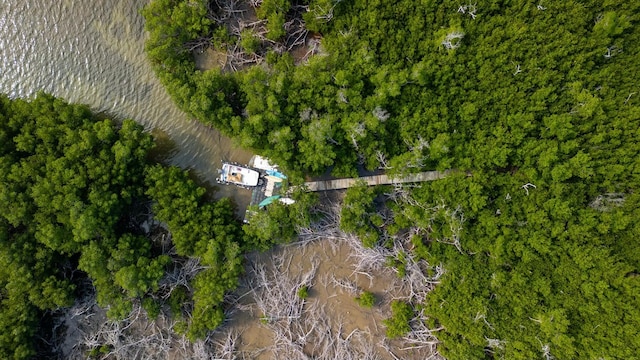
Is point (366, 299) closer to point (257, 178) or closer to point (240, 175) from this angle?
point (257, 178)

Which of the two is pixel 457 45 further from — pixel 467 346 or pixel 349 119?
pixel 467 346

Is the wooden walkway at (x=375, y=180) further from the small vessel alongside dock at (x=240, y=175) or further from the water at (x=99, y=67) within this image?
the water at (x=99, y=67)

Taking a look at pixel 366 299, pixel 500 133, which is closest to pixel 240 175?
pixel 366 299

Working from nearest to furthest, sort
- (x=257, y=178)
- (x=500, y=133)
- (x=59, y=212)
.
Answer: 1. (x=59, y=212)
2. (x=500, y=133)
3. (x=257, y=178)

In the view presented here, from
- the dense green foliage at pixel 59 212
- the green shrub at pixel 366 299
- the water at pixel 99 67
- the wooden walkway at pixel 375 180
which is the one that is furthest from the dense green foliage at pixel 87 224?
the green shrub at pixel 366 299

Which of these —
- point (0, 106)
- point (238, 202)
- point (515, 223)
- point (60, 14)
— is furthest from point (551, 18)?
point (0, 106)
